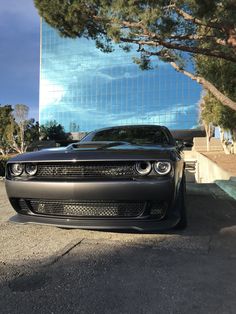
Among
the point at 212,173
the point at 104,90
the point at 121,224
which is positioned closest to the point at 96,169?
the point at 121,224

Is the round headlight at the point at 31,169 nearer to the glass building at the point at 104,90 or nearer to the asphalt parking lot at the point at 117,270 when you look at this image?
the asphalt parking lot at the point at 117,270

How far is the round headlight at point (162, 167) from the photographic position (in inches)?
159

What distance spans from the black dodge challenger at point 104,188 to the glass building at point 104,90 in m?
74.8

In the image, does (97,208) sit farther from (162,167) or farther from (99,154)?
(162,167)

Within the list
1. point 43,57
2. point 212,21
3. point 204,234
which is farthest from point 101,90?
point 204,234

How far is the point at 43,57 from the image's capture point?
86.4 meters

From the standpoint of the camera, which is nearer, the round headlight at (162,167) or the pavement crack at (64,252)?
the pavement crack at (64,252)

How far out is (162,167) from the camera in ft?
13.3

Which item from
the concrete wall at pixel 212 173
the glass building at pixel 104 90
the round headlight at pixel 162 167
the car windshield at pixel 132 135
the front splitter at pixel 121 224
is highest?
the glass building at pixel 104 90

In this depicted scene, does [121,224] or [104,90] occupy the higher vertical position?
[104,90]

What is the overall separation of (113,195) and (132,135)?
2.25m

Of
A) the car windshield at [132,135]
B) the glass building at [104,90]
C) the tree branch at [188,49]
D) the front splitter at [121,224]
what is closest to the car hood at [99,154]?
the front splitter at [121,224]

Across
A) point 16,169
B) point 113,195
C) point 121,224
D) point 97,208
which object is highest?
point 16,169

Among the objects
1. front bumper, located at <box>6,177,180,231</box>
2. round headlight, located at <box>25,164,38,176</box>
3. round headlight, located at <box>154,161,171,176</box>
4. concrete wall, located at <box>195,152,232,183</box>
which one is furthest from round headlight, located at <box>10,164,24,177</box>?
concrete wall, located at <box>195,152,232,183</box>
